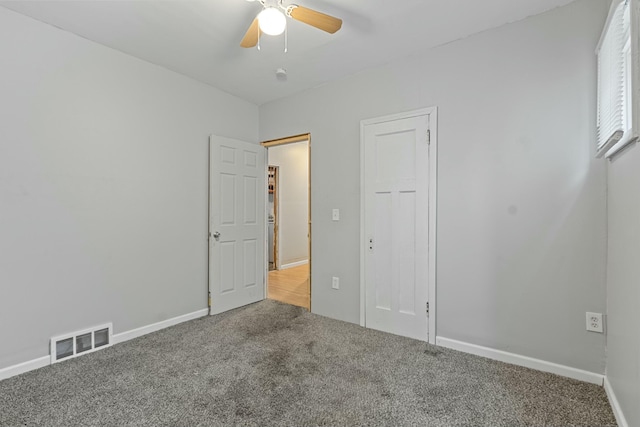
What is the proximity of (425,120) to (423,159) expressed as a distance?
1.15 ft

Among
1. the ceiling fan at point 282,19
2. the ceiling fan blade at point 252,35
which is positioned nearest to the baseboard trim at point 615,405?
the ceiling fan at point 282,19

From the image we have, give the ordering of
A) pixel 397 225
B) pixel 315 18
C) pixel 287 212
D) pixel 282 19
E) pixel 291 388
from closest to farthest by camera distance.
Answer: pixel 282 19 < pixel 315 18 < pixel 291 388 < pixel 397 225 < pixel 287 212

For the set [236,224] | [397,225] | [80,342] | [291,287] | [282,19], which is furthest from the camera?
[291,287]

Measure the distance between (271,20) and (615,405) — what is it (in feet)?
9.61

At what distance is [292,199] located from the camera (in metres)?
6.38

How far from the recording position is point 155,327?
2965 millimetres

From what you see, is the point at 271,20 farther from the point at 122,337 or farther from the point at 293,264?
the point at 293,264

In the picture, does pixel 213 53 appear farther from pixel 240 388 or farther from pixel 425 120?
pixel 240 388

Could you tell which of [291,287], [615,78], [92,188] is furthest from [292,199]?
[615,78]

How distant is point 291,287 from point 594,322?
354 centimetres

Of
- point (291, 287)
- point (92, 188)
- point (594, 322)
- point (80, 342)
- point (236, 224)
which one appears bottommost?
point (291, 287)

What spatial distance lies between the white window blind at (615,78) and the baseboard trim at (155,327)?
12.3 feet

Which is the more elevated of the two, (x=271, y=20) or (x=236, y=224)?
(x=271, y=20)

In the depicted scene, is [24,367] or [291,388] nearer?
[291,388]
